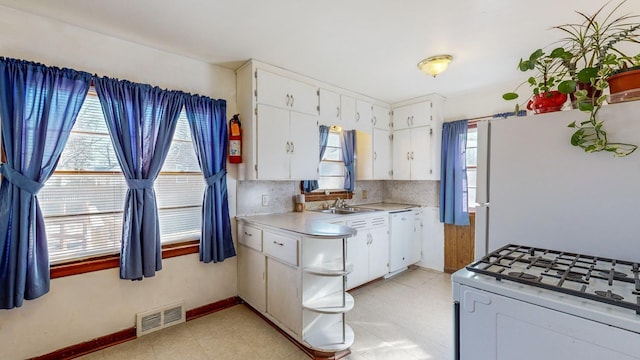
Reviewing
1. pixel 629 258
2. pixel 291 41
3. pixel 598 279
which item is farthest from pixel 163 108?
pixel 629 258

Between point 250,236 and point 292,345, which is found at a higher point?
point 250,236

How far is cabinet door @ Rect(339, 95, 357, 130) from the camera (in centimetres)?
360

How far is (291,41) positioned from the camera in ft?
7.83

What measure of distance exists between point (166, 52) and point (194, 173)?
3.81ft

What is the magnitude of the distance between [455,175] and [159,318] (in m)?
3.82

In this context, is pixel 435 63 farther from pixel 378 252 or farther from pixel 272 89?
pixel 378 252

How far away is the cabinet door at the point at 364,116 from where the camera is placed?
12.6 feet

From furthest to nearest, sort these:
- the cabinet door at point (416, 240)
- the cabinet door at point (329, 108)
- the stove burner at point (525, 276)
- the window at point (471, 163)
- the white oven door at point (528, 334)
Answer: the cabinet door at point (416, 240)
the window at point (471, 163)
the cabinet door at point (329, 108)
the stove burner at point (525, 276)
the white oven door at point (528, 334)

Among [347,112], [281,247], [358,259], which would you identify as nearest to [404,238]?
[358,259]

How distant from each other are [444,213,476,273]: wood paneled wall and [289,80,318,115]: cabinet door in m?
2.58

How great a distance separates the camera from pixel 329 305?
224cm

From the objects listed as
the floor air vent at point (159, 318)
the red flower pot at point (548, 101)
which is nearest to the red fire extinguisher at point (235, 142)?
the floor air vent at point (159, 318)

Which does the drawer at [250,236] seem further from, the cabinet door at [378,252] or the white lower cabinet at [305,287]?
the cabinet door at [378,252]

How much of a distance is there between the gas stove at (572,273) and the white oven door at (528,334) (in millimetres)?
77
